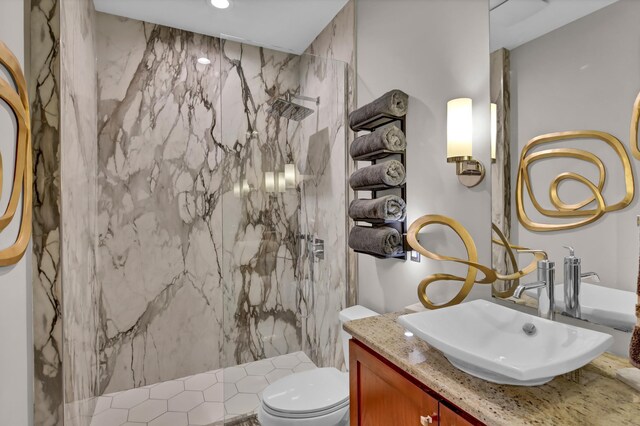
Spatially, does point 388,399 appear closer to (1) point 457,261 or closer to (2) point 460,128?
(1) point 457,261

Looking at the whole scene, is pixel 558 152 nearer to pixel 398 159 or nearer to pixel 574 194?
pixel 574 194

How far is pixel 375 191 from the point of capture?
6.34ft

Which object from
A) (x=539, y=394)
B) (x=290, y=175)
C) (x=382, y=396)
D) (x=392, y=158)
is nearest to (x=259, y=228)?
(x=290, y=175)

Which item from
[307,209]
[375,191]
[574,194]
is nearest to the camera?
[574,194]

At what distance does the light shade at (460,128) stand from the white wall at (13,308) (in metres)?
1.48

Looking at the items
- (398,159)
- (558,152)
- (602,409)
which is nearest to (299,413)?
(602,409)

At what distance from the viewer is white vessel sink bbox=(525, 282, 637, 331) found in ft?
3.14

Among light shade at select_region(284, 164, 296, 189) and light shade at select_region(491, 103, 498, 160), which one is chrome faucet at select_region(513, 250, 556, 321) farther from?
light shade at select_region(284, 164, 296, 189)

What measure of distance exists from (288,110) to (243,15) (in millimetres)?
742

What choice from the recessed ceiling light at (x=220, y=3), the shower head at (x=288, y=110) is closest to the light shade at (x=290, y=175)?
the shower head at (x=288, y=110)

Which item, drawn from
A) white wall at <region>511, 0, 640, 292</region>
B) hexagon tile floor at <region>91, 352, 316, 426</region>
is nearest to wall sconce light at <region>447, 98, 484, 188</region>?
white wall at <region>511, 0, 640, 292</region>

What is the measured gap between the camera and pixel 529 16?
3.90 ft

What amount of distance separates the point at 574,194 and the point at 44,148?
6.35 feet

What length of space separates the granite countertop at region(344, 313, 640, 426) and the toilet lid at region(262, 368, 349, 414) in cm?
67
